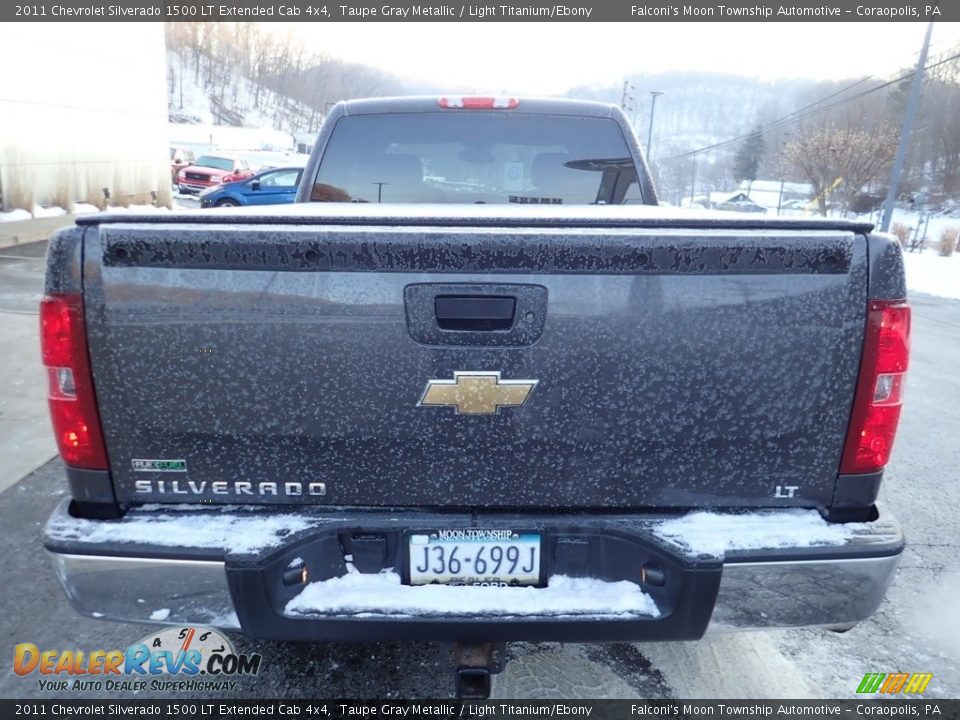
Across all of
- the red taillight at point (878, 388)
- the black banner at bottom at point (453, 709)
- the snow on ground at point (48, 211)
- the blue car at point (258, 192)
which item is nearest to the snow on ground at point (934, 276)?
the black banner at bottom at point (453, 709)

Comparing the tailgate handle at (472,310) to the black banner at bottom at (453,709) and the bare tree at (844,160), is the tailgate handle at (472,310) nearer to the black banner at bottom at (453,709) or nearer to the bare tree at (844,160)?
the black banner at bottom at (453,709)

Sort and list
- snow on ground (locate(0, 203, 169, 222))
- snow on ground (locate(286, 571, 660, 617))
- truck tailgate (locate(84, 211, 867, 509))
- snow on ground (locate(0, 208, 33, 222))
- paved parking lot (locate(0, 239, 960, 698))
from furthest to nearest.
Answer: snow on ground (locate(0, 203, 169, 222)) → snow on ground (locate(0, 208, 33, 222)) → paved parking lot (locate(0, 239, 960, 698)) → snow on ground (locate(286, 571, 660, 617)) → truck tailgate (locate(84, 211, 867, 509))

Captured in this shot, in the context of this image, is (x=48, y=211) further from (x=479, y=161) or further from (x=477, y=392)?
(x=477, y=392)

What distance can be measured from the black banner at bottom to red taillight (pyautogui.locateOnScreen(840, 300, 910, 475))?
1059 millimetres

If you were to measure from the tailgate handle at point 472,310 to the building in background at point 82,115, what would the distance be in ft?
→ 49.9

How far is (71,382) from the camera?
173 cm

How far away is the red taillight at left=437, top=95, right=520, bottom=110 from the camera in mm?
3570

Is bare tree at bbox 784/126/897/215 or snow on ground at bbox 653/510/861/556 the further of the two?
bare tree at bbox 784/126/897/215

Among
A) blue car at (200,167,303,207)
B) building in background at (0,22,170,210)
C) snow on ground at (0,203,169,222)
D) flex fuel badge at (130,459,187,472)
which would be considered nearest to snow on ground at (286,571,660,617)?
flex fuel badge at (130,459,187,472)

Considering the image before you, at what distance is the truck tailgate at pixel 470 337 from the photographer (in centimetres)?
164

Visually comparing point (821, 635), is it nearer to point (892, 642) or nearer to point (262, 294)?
point (892, 642)

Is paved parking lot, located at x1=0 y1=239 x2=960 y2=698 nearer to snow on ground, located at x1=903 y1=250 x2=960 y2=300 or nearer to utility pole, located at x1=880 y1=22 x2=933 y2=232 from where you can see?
snow on ground, located at x1=903 y1=250 x2=960 y2=300

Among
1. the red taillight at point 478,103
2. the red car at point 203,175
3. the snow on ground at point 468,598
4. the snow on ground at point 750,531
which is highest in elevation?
the red taillight at point 478,103

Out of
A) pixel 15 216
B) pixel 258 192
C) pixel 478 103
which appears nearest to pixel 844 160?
pixel 258 192
